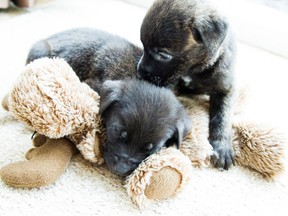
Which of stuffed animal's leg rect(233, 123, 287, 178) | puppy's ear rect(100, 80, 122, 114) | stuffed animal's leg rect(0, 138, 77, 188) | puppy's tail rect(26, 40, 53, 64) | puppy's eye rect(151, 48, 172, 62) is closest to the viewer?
stuffed animal's leg rect(0, 138, 77, 188)

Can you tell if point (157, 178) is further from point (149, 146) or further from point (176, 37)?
point (176, 37)

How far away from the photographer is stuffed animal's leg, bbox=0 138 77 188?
4.55 feet

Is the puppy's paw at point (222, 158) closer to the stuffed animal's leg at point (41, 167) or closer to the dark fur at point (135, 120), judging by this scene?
the dark fur at point (135, 120)

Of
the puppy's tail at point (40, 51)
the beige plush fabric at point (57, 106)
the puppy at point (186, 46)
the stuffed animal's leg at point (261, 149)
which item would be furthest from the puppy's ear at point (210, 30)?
the puppy's tail at point (40, 51)

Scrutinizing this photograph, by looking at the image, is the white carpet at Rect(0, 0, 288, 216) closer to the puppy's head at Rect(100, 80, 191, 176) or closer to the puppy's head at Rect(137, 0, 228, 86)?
the puppy's head at Rect(100, 80, 191, 176)

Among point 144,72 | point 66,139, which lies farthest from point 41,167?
point 144,72

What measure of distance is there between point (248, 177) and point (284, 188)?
15cm

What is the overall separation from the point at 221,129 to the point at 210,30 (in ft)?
1.38

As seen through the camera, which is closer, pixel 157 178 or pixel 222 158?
pixel 157 178

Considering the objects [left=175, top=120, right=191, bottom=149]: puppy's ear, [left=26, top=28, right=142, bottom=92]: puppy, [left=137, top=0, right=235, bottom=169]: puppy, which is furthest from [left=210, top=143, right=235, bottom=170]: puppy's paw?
[left=26, top=28, right=142, bottom=92]: puppy

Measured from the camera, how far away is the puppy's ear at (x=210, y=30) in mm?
1764

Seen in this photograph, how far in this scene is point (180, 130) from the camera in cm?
153

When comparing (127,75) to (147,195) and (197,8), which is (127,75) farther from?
(147,195)

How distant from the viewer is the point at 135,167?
4.82ft
